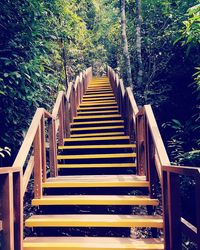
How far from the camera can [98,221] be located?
2.98 meters

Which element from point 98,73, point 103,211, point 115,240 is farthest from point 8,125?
point 98,73

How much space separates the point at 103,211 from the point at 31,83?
2.65 metres

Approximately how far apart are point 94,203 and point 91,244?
0.64m

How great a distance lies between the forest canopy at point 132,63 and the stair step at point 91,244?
2.12 m

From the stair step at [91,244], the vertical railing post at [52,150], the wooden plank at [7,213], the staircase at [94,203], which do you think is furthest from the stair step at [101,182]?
the wooden plank at [7,213]

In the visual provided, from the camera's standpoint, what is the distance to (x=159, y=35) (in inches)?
325

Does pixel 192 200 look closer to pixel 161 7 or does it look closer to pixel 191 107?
pixel 191 107

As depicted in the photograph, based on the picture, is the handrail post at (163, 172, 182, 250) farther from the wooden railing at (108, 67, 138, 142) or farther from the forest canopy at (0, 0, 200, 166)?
the wooden railing at (108, 67, 138, 142)

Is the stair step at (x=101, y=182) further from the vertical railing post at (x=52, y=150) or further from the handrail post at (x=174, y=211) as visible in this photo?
the handrail post at (x=174, y=211)

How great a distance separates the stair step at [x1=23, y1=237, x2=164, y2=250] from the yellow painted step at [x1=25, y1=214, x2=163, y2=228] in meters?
0.15

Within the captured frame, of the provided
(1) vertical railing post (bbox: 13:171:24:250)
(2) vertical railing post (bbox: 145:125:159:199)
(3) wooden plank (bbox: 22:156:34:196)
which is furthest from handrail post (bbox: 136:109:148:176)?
(1) vertical railing post (bbox: 13:171:24:250)

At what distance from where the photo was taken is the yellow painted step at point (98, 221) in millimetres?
2926

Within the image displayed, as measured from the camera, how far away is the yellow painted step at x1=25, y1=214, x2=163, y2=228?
2.93 m

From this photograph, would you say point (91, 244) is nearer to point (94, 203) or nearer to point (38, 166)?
point (94, 203)
